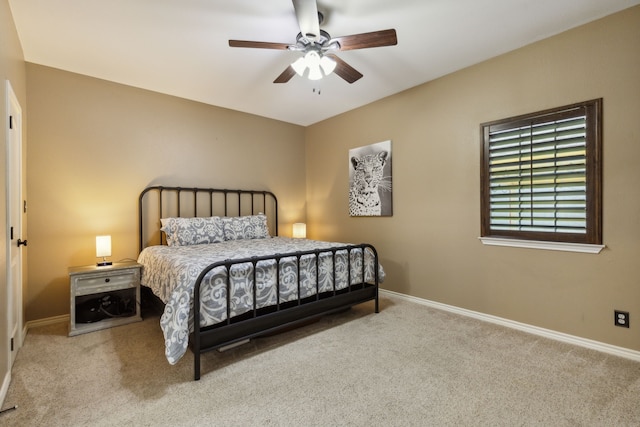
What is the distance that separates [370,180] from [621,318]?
2.76 meters

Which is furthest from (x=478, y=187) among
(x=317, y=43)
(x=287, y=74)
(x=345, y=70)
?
(x=287, y=74)

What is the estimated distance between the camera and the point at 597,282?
94.6 inches

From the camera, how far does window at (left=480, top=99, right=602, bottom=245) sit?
2.40 m

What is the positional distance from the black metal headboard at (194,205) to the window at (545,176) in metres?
3.04

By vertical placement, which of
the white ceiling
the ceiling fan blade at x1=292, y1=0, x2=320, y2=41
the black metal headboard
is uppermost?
the white ceiling

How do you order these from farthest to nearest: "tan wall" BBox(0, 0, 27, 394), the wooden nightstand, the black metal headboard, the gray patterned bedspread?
the black metal headboard, the wooden nightstand, the gray patterned bedspread, "tan wall" BBox(0, 0, 27, 394)

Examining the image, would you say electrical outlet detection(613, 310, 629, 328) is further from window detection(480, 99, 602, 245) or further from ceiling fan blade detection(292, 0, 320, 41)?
ceiling fan blade detection(292, 0, 320, 41)

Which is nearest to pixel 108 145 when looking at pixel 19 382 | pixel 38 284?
pixel 38 284

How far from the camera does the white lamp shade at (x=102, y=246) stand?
10.00 feet

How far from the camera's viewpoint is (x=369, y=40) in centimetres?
216

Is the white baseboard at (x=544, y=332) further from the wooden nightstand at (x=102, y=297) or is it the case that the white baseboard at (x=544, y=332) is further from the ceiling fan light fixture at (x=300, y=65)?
the wooden nightstand at (x=102, y=297)

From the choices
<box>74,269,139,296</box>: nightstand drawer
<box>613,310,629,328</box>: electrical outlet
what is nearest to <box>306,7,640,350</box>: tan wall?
<box>613,310,629,328</box>: electrical outlet

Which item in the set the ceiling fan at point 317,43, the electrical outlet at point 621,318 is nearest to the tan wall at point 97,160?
the ceiling fan at point 317,43

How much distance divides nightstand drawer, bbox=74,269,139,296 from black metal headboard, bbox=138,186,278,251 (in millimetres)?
629
